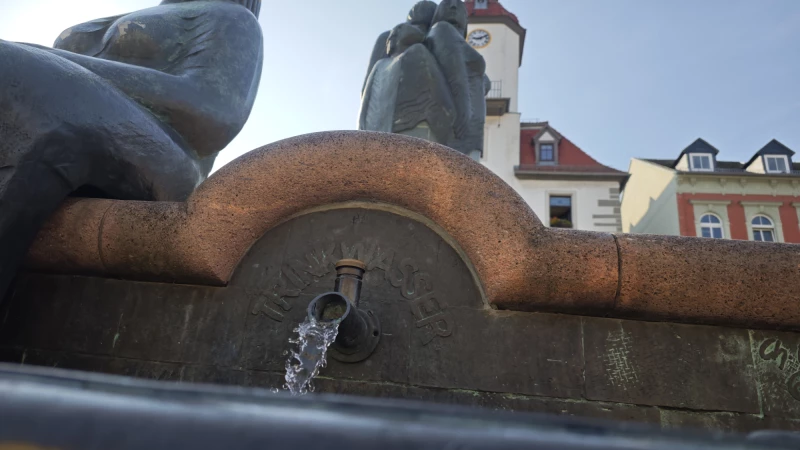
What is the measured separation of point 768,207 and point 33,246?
2919 cm

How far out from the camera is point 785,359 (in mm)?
2404

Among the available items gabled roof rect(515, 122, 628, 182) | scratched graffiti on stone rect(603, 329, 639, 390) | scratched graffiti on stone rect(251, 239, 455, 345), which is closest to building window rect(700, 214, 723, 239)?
gabled roof rect(515, 122, 628, 182)

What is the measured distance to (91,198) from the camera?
279cm

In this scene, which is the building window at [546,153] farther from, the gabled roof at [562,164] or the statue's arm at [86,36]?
the statue's arm at [86,36]

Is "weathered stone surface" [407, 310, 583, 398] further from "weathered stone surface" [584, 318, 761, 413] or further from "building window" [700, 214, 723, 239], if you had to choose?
"building window" [700, 214, 723, 239]

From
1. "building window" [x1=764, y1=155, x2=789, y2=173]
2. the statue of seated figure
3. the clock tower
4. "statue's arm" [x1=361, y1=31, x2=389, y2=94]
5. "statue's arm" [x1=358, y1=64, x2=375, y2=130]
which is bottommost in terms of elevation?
the statue of seated figure

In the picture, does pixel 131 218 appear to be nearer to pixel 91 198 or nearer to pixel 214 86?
pixel 91 198

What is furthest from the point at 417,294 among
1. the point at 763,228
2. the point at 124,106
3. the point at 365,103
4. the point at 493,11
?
the point at 493,11

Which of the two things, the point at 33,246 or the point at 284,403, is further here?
the point at 33,246

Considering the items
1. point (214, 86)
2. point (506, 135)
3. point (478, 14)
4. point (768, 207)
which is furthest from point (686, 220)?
point (214, 86)

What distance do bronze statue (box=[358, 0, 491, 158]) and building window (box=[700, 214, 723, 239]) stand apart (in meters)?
24.2

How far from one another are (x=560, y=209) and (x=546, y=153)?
→ 319 centimetres

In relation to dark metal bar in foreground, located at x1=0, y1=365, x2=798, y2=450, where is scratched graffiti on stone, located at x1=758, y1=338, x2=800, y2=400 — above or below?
above

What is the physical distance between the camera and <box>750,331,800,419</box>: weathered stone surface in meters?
2.32
